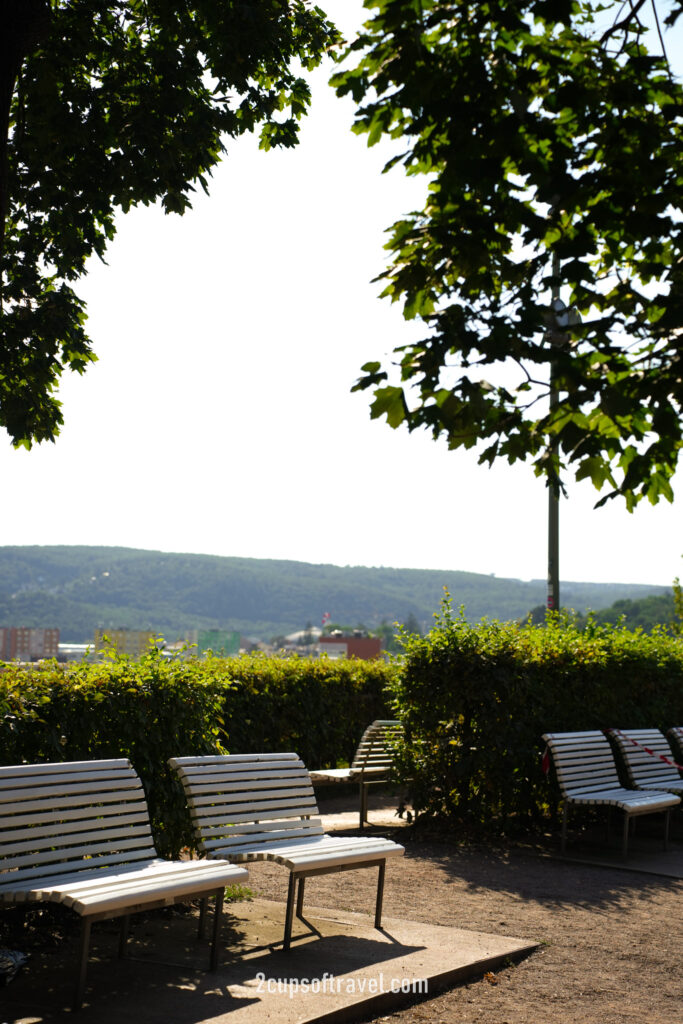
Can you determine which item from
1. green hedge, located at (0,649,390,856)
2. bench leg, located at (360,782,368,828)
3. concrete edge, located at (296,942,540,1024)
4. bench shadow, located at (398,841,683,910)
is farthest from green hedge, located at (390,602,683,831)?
concrete edge, located at (296,942,540,1024)

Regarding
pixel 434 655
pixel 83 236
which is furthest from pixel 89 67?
pixel 434 655

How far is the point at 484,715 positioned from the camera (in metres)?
9.62

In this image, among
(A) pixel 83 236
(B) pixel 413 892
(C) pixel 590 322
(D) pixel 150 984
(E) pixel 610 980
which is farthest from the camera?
Result: (A) pixel 83 236

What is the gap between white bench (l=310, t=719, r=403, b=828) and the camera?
10.0m

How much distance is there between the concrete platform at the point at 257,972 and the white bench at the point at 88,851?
0.20m

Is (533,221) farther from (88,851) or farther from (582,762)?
(582,762)

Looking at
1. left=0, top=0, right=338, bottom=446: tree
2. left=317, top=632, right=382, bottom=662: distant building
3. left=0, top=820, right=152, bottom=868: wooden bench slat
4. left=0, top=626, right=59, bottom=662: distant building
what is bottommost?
left=0, top=626, right=59, bottom=662: distant building

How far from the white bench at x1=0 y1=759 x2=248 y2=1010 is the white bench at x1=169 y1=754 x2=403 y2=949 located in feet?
1.24

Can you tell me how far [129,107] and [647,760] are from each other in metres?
7.87

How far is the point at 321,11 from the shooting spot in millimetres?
10250

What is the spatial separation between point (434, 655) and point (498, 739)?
925 mm

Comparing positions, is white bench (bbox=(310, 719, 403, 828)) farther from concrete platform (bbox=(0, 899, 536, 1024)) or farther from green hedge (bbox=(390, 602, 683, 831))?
concrete platform (bbox=(0, 899, 536, 1024))

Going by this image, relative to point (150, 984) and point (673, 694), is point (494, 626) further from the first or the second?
point (150, 984)

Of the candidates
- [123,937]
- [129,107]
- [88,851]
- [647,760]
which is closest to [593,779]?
[647,760]
